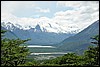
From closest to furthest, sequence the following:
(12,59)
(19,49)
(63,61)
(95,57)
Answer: (95,57) → (12,59) → (63,61) → (19,49)

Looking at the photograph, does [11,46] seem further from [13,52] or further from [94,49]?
[94,49]

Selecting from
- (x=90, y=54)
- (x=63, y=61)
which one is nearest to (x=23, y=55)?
(x=63, y=61)

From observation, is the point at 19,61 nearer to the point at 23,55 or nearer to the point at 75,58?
the point at 23,55

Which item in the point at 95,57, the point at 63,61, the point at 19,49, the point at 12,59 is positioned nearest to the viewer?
the point at 95,57

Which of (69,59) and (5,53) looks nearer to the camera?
(5,53)

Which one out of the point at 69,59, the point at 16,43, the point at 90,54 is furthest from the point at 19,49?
the point at 90,54

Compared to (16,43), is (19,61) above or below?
below

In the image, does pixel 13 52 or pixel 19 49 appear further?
pixel 19 49

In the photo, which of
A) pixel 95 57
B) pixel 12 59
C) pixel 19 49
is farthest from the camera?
pixel 19 49

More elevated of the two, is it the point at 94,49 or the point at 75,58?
the point at 94,49
